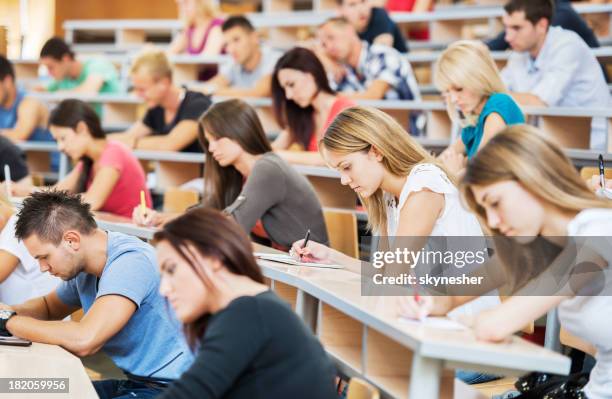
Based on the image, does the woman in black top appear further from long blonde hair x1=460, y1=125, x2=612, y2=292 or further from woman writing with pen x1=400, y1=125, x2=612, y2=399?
long blonde hair x1=460, y1=125, x2=612, y2=292

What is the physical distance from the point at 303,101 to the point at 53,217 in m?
2.14

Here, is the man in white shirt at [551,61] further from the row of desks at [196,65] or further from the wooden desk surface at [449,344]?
the wooden desk surface at [449,344]

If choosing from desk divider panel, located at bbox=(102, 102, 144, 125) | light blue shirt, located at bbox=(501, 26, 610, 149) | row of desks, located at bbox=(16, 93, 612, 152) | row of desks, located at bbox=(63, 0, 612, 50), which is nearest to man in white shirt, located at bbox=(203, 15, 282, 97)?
row of desks, located at bbox=(16, 93, 612, 152)

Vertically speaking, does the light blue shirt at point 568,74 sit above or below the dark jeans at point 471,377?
above

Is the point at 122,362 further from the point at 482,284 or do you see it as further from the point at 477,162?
the point at 477,162

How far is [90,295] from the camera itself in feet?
8.78

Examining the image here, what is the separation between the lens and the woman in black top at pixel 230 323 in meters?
1.62

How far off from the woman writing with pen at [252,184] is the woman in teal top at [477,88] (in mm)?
650

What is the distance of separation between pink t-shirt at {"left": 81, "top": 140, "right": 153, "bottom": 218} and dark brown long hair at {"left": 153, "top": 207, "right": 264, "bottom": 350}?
2.79 m

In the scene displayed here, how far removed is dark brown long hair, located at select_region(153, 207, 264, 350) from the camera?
1.71 m

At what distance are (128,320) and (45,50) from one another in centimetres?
479

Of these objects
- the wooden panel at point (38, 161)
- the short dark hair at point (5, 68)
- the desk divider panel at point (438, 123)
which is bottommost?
the wooden panel at point (38, 161)

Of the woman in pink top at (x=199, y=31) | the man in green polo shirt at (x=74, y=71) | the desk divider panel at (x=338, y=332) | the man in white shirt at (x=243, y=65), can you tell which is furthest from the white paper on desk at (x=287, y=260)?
the woman in pink top at (x=199, y=31)

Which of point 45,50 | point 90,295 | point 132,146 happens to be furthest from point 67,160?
point 90,295
